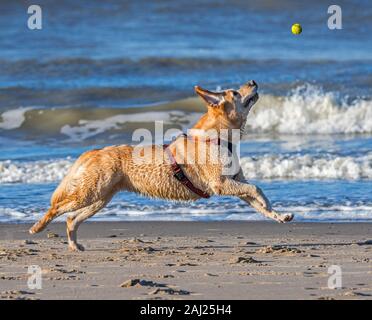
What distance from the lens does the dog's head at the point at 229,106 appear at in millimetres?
9102

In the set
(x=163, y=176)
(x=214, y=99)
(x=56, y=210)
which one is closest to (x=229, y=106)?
(x=214, y=99)

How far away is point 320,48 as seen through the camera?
24062 millimetres

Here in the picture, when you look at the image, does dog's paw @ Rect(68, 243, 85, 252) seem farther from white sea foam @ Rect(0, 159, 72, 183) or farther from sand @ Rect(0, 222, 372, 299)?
white sea foam @ Rect(0, 159, 72, 183)

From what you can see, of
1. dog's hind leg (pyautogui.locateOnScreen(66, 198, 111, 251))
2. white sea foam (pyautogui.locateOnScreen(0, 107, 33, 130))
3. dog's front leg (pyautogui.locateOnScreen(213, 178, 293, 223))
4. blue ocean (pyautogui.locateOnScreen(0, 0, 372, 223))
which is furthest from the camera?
white sea foam (pyautogui.locateOnScreen(0, 107, 33, 130))

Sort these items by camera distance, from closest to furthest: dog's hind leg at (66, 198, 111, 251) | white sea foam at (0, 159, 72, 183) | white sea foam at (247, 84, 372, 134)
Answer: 1. dog's hind leg at (66, 198, 111, 251)
2. white sea foam at (0, 159, 72, 183)
3. white sea foam at (247, 84, 372, 134)

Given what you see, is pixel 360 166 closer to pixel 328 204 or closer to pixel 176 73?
pixel 328 204

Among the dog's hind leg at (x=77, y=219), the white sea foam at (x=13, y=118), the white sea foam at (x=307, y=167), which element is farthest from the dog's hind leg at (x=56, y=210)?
the white sea foam at (x=13, y=118)

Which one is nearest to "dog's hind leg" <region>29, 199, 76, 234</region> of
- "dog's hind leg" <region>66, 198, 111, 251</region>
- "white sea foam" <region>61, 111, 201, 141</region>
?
"dog's hind leg" <region>66, 198, 111, 251</region>

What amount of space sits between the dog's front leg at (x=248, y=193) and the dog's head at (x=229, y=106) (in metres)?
0.54

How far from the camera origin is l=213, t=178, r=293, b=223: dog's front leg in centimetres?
879

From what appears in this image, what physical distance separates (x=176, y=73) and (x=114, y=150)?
43.2 ft

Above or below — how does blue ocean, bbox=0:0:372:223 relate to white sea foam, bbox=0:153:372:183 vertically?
above

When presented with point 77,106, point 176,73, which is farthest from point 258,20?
point 77,106
